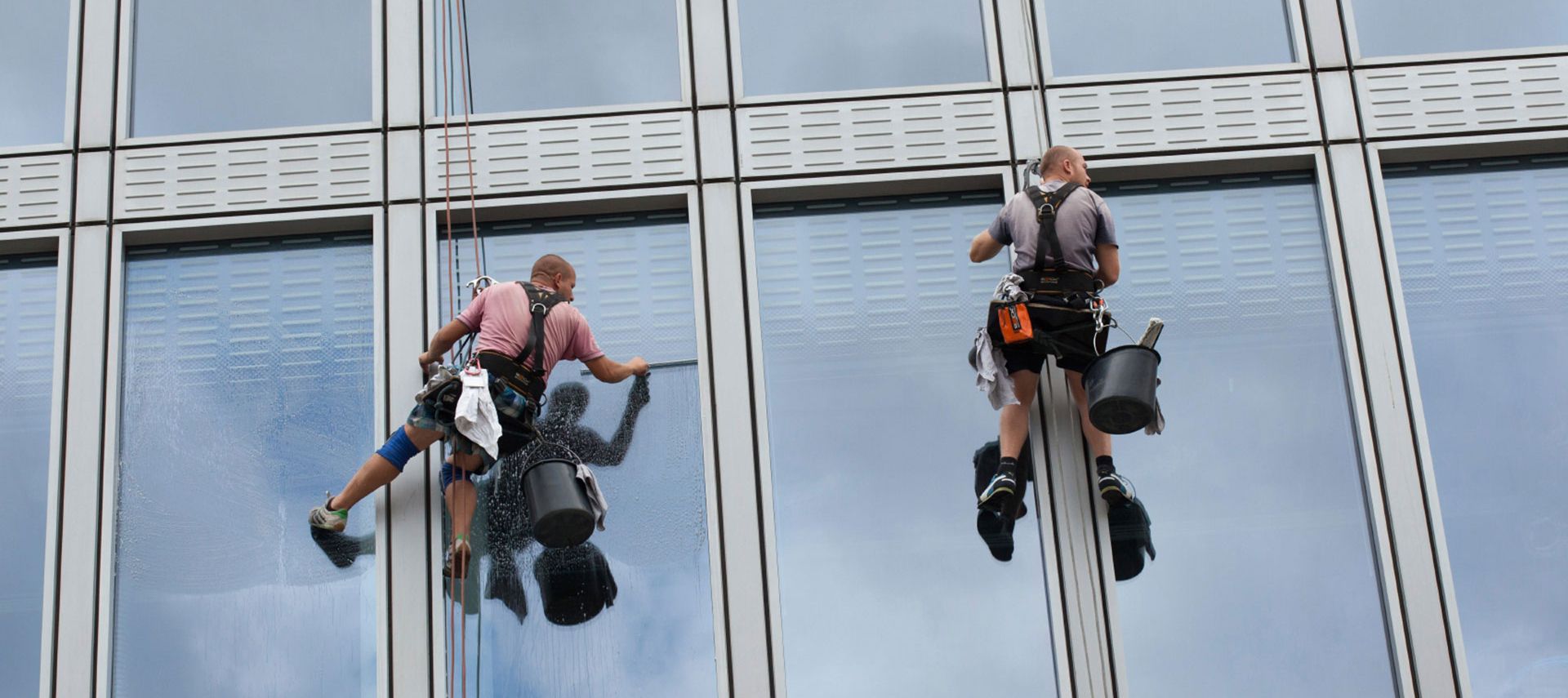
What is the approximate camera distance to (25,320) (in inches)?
444

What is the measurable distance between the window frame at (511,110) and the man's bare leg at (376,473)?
185 centimetres

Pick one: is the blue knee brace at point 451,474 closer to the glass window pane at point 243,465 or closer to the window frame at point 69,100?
the glass window pane at point 243,465

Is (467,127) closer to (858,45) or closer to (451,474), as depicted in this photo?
(451,474)

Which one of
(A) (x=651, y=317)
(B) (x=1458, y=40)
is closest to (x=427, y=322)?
(A) (x=651, y=317)

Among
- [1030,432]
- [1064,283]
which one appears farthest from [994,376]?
[1064,283]

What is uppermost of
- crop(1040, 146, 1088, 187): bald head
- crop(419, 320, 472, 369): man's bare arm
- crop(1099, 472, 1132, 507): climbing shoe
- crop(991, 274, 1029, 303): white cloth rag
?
crop(1040, 146, 1088, 187): bald head

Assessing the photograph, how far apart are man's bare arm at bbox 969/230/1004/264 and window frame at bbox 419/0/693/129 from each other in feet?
5.72

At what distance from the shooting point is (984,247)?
11.1 metres

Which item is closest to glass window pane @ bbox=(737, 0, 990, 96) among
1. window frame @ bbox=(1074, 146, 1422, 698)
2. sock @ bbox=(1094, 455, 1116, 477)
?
window frame @ bbox=(1074, 146, 1422, 698)

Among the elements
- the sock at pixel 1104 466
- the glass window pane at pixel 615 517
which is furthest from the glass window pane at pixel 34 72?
the sock at pixel 1104 466

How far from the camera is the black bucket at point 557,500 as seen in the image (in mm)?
10258

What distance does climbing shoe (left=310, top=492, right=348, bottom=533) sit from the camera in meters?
10.7

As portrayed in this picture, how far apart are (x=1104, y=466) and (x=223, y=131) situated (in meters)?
5.01

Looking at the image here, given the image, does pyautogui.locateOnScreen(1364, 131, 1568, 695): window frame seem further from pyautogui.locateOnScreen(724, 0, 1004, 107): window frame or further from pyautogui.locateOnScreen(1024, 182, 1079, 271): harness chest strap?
pyautogui.locateOnScreen(724, 0, 1004, 107): window frame
